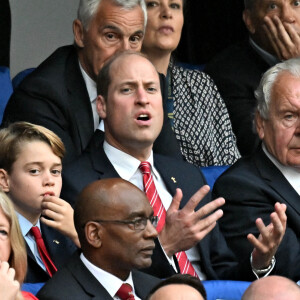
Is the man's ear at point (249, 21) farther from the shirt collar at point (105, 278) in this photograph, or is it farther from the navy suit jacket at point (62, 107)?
the shirt collar at point (105, 278)

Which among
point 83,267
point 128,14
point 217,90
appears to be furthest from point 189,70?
point 83,267

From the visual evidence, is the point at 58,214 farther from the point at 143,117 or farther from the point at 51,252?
Result: the point at 143,117

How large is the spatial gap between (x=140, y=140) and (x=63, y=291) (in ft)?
3.46

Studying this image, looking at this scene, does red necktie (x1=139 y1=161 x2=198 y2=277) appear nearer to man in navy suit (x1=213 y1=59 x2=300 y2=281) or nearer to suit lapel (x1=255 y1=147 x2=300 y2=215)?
man in navy suit (x1=213 y1=59 x2=300 y2=281)

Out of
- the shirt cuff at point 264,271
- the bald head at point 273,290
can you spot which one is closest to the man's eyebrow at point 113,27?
the shirt cuff at point 264,271

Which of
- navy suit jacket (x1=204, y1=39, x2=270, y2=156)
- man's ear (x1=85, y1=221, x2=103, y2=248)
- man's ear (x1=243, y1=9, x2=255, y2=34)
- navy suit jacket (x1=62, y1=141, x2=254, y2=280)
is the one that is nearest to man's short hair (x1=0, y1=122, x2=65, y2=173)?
navy suit jacket (x1=62, y1=141, x2=254, y2=280)

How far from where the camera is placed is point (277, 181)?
553cm

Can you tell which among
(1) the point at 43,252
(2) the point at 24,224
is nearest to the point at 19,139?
(2) the point at 24,224

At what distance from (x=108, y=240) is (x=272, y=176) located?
1.26m

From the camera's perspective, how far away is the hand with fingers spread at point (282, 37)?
646 cm

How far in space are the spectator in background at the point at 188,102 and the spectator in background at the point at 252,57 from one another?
0.16m

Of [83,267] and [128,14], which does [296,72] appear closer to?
[128,14]

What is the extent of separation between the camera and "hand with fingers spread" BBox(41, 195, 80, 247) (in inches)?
191

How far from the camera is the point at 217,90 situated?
636 centimetres
